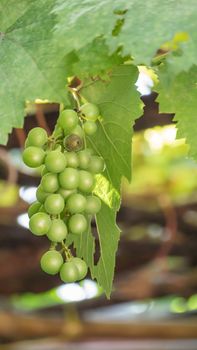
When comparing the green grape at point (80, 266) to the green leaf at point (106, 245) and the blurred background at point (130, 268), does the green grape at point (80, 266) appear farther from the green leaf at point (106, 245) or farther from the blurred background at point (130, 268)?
the blurred background at point (130, 268)

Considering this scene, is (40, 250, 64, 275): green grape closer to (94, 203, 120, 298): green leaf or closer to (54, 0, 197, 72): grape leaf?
(94, 203, 120, 298): green leaf

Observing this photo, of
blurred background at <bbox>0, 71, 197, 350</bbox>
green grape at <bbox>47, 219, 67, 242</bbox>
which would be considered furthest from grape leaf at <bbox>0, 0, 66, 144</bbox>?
blurred background at <bbox>0, 71, 197, 350</bbox>

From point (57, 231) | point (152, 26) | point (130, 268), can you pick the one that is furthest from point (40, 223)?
point (130, 268)

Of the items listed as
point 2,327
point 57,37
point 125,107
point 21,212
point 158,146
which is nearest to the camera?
point 57,37

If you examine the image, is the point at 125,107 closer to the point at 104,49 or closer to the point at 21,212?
the point at 104,49

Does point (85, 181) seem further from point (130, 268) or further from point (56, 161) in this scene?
point (130, 268)

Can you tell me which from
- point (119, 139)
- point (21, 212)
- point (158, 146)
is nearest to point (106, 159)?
point (119, 139)
